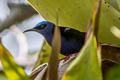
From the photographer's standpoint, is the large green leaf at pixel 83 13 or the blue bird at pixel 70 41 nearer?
the large green leaf at pixel 83 13

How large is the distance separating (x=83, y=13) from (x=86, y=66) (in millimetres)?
325

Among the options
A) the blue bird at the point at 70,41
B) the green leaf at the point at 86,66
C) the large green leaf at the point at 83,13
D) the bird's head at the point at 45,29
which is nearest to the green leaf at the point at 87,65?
the green leaf at the point at 86,66

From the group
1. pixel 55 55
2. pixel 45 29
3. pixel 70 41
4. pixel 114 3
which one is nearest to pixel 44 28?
pixel 45 29

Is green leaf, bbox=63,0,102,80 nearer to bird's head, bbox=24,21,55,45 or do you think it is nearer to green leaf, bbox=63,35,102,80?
green leaf, bbox=63,35,102,80

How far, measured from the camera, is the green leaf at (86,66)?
1.33 feet

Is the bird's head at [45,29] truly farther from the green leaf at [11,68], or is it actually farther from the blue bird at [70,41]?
the green leaf at [11,68]

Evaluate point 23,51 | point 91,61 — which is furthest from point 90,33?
point 23,51

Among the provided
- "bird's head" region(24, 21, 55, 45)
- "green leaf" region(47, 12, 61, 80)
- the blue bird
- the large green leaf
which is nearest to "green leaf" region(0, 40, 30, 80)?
"green leaf" region(47, 12, 61, 80)

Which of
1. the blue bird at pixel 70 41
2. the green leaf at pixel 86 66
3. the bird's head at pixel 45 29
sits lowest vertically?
the green leaf at pixel 86 66

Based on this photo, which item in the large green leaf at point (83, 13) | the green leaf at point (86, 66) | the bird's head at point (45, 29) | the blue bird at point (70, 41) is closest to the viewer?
the green leaf at point (86, 66)

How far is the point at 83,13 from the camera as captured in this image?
719 millimetres

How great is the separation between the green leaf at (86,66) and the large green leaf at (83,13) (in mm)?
287

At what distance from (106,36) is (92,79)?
33cm

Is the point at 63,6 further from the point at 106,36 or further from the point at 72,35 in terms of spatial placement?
the point at 72,35
